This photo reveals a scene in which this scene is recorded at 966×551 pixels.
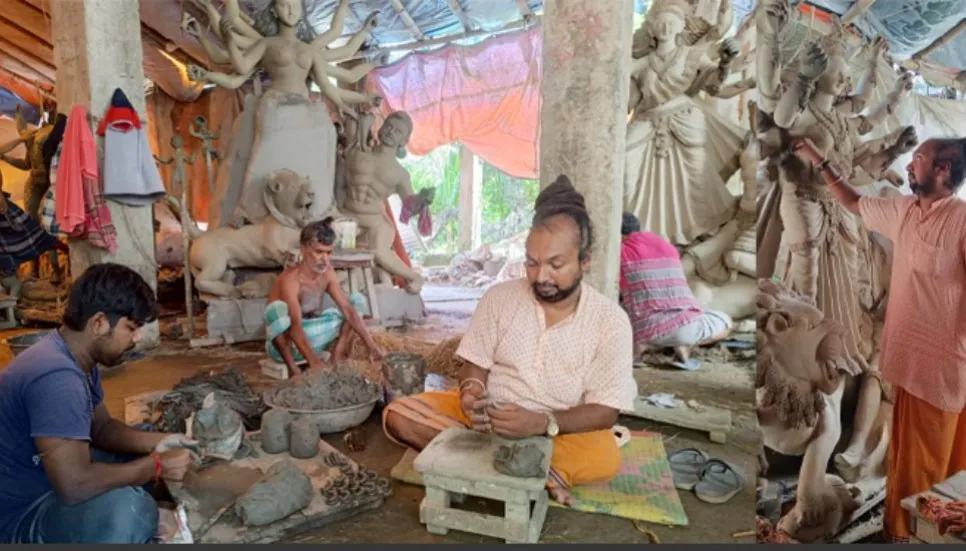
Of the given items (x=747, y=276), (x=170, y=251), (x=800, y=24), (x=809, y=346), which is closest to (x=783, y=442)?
(x=809, y=346)

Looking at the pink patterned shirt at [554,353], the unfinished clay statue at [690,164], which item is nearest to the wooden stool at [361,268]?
the unfinished clay statue at [690,164]

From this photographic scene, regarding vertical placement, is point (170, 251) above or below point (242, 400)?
above

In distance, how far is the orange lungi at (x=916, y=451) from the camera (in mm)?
2359

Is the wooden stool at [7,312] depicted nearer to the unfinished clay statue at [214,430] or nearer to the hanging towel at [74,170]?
the hanging towel at [74,170]

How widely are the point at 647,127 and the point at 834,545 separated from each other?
12.0 feet

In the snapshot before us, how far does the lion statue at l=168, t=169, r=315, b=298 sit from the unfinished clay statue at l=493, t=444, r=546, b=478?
4.30 m

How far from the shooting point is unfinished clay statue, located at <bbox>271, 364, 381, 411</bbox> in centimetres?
365

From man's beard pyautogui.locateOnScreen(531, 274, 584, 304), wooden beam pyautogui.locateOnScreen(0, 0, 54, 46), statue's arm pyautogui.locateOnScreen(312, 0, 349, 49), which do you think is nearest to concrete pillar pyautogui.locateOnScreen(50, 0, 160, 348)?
statue's arm pyautogui.locateOnScreen(312, 0, 349, 49)

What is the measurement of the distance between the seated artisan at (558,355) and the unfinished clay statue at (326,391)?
96cm

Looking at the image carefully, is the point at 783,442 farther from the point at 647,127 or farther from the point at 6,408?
the point at 647,127

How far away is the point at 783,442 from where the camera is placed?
8.11 ft

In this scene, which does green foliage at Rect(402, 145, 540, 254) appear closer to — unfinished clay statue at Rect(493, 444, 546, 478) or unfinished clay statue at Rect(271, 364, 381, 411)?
unfinished clay statue at Rect(271, 364, 381, 411)

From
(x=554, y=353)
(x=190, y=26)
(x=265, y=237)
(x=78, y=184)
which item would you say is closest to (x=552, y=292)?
(x=554, y=353)

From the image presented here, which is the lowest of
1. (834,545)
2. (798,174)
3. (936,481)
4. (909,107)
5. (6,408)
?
(834,545)
